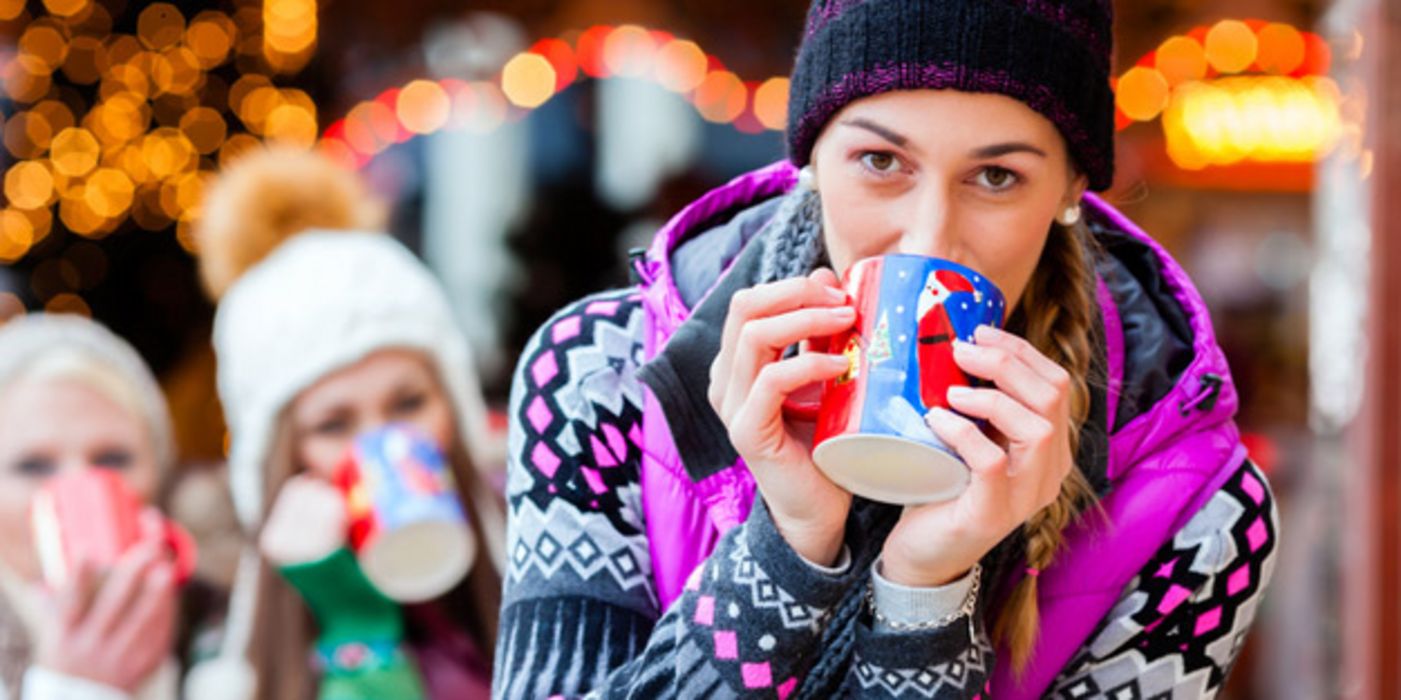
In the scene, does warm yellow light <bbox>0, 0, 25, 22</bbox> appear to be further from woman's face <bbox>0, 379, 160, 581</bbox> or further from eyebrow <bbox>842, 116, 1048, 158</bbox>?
eyebrow <bbox>842, 116, 1048, 158</bbox>

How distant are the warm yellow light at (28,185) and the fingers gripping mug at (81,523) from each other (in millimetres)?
2659

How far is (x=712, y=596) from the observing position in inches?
46.2

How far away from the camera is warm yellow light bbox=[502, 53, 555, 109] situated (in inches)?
233

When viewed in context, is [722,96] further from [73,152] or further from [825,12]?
[825,12]

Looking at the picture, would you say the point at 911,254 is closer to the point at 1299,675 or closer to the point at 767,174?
the point at 767,174

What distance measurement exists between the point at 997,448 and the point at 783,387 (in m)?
0.15

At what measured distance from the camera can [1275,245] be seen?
317 inches

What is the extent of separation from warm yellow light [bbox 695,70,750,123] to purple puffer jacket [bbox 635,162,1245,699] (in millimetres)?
4793

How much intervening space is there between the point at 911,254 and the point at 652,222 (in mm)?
4735

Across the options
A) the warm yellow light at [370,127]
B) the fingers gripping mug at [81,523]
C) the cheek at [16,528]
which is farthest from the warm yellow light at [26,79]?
the fingers gripping mug at [81,523]

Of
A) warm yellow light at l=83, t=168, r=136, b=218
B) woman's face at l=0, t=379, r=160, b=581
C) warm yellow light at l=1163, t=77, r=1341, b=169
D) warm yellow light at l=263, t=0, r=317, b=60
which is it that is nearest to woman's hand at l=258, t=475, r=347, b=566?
woman's face at l=0, t=379, r=160, b=581

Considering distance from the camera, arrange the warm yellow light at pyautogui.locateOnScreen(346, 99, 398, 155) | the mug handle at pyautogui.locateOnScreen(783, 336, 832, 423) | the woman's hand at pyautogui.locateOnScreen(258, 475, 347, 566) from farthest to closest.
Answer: the warm yellow light at pyautogui.locateOnScreen(346, 99, 398, 155) → the woman's hand at pyautogui.locateOnScreen(258, 475, 347, 566) → the mug handle at pyautogui.locateOnScreen(783, 336, 832, 423)

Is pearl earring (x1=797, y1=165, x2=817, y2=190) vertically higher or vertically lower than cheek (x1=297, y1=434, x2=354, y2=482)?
higher

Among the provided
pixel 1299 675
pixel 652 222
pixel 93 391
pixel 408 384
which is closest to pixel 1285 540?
pixel 1299 675
